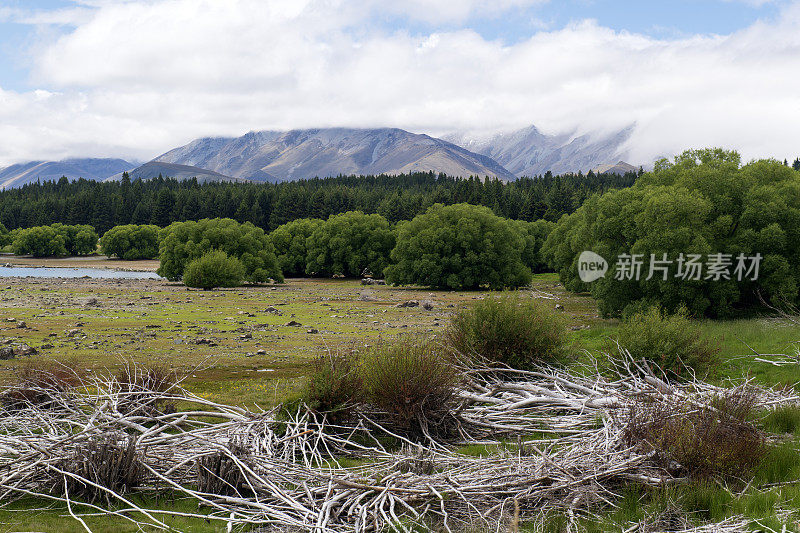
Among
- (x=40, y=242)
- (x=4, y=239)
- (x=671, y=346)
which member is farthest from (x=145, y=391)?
(x=4, y=239)

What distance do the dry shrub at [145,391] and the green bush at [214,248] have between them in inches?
2187

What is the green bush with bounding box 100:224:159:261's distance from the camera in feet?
375

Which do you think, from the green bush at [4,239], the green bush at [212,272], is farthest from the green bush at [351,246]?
the green bush at [4,239]

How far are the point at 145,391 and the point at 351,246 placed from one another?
70.9 meters

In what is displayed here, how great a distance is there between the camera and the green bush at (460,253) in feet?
199

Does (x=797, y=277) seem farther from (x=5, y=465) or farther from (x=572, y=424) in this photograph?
(x=5, y=465)

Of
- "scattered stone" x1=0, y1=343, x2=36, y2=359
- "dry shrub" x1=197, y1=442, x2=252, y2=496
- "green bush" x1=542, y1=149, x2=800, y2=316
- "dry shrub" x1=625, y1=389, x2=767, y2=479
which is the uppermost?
"green bush" x1=542, y1=149, x2=800, y2=316

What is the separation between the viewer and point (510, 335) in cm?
1474

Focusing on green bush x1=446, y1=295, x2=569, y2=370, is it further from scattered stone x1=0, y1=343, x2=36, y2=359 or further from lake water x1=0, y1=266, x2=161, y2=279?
lake water x1=0, y1=266, x2=161, y2=279

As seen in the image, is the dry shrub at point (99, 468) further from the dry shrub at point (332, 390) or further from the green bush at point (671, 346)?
the green bush at point (671, 346)

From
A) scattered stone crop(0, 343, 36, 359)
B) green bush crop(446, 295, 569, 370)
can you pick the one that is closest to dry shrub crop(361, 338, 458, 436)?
green bush crop(446, 295, 569, 370)

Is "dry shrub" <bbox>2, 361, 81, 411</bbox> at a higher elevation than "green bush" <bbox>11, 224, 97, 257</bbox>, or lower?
higher

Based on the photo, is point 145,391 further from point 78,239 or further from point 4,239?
point 4,239

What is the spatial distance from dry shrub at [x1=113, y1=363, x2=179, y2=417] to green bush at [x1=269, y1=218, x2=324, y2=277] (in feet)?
234
